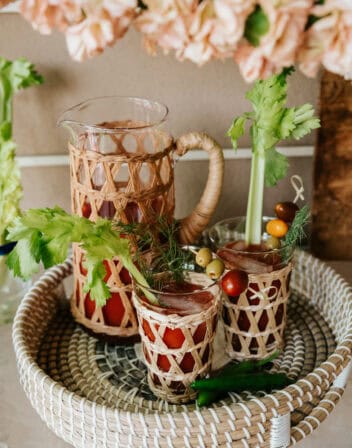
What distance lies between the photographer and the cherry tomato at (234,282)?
0.72m

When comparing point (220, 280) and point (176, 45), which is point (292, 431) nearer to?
point (220, 280)

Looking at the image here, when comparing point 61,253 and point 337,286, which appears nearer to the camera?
point 61,253

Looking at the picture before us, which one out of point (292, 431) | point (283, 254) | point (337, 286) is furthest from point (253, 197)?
point (292, 431)

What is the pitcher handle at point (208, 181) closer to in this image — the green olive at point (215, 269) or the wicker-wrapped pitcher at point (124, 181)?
the wicker-wrapped pitcher at point (124, 181)

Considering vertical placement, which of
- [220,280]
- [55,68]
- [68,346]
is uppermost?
[55,68]

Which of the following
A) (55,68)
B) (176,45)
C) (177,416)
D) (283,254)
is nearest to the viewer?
(176,45)

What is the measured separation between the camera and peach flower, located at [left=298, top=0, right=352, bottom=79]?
1.59 ft

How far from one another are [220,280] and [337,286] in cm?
22

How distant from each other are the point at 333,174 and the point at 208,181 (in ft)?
0.87

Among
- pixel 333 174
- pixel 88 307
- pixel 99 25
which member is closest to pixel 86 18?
pixel 99 25

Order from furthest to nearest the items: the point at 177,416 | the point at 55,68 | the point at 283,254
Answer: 1. the point at 55,68
2. the point at 283,254
3. the point at 177,416

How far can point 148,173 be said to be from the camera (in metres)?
0.81

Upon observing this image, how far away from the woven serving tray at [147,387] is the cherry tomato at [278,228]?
0.13m

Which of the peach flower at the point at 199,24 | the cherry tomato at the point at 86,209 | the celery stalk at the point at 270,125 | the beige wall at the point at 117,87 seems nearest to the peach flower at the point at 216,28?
the peach flower at the point at 199,24
